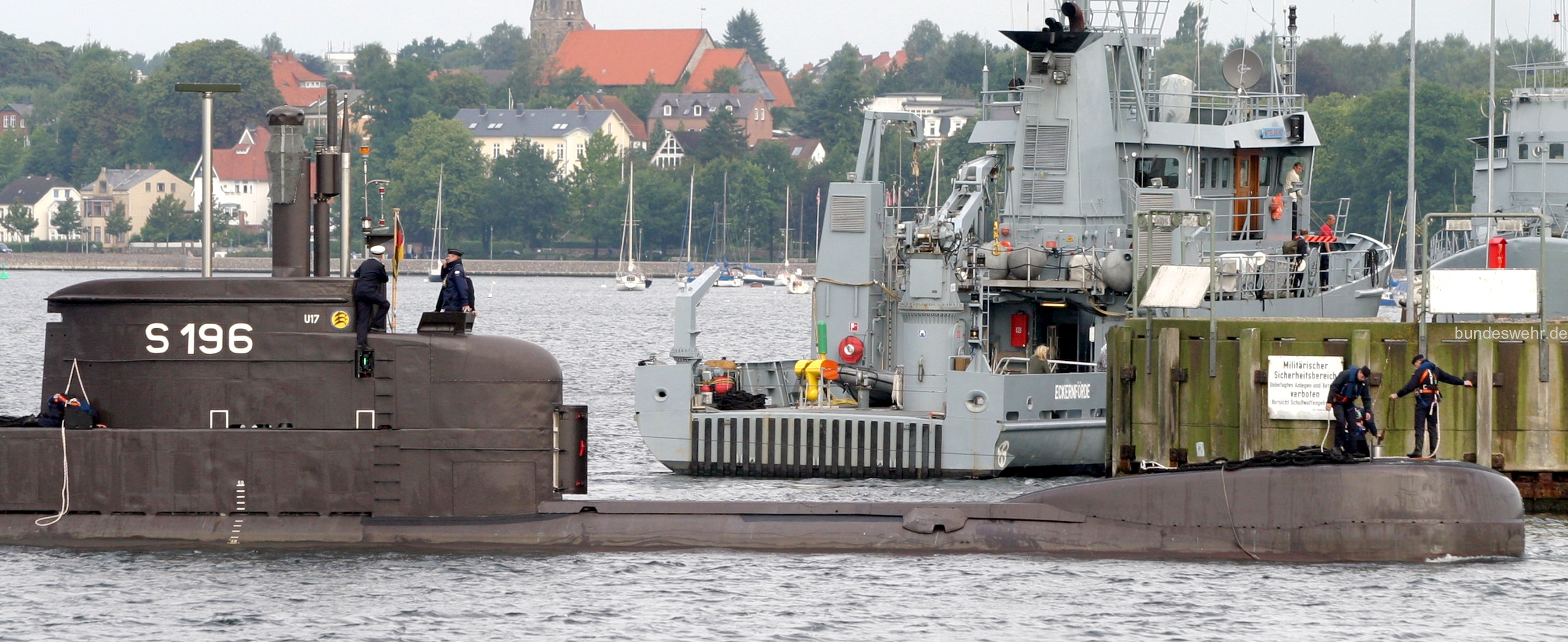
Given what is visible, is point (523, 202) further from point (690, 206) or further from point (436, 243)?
point (436, 243)

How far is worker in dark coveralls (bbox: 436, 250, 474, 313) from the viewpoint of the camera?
22.3 metres

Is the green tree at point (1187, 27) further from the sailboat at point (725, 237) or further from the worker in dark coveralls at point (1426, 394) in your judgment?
the worker in dark coveralls at point (1426, 394)

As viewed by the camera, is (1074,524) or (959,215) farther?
(959,215)

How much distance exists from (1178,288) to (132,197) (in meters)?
173

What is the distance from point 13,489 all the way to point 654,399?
12811 millimetres

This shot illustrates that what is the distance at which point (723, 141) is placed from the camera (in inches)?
7500

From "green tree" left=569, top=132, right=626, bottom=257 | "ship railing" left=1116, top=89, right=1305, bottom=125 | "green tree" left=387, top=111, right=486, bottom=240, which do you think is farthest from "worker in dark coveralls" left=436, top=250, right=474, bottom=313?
"green tree" left=569, top=132, right=626, bottom=257

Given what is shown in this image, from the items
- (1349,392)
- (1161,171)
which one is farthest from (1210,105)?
(1349,392)

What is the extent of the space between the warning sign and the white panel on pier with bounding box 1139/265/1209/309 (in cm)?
167

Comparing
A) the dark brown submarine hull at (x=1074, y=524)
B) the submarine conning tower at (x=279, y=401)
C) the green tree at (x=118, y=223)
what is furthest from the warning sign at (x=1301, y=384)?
the green tree at (x=118, y=223)

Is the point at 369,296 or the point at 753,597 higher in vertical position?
the point at 369,296

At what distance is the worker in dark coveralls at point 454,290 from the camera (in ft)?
73.3

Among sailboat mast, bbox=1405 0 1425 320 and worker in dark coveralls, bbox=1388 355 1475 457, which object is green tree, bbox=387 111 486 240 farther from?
worker in dark coveralls, bbox=1388 355 1475 457

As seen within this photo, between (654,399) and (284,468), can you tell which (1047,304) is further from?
(284,468)
